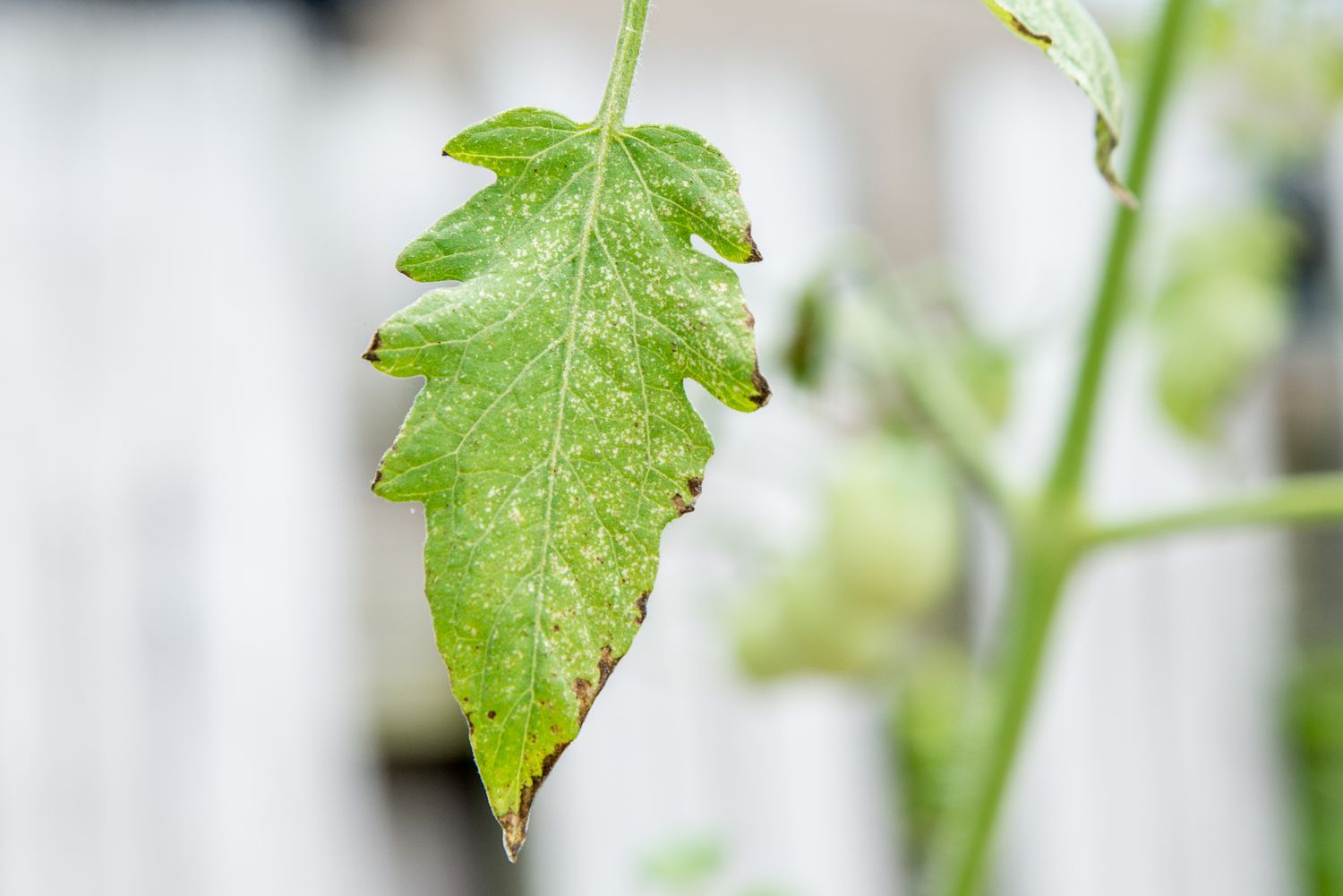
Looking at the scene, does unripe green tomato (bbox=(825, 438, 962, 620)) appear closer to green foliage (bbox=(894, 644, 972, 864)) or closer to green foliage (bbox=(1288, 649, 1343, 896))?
green foliage (bbox=(894, 644, 972, 864))

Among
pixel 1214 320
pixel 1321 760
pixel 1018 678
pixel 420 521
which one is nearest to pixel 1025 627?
pixel 1018 678

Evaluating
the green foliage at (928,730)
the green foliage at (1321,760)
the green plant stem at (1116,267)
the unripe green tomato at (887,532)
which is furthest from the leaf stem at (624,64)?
the green foliage at (1321,760)

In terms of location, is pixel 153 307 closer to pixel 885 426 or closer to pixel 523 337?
pixel 885 426

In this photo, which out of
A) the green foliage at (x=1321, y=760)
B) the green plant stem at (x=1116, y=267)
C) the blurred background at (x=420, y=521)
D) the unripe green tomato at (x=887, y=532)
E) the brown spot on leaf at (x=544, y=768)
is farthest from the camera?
the green foliage at (x=1321, y=760)

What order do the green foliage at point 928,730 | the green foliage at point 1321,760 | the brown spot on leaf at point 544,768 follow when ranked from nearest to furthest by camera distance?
1. the brown spot on leaf at point 544,768
2. the green foliage at point 928,730
3. the green foliage at point 1321,760

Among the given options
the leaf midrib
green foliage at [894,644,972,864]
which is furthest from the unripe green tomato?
green foliage at [894,644,972,864]

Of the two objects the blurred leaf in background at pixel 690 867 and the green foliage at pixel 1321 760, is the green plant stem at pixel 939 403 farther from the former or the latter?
the green foliage at pixel 1321 760

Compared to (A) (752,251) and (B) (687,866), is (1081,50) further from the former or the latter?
(B) (687,866)
